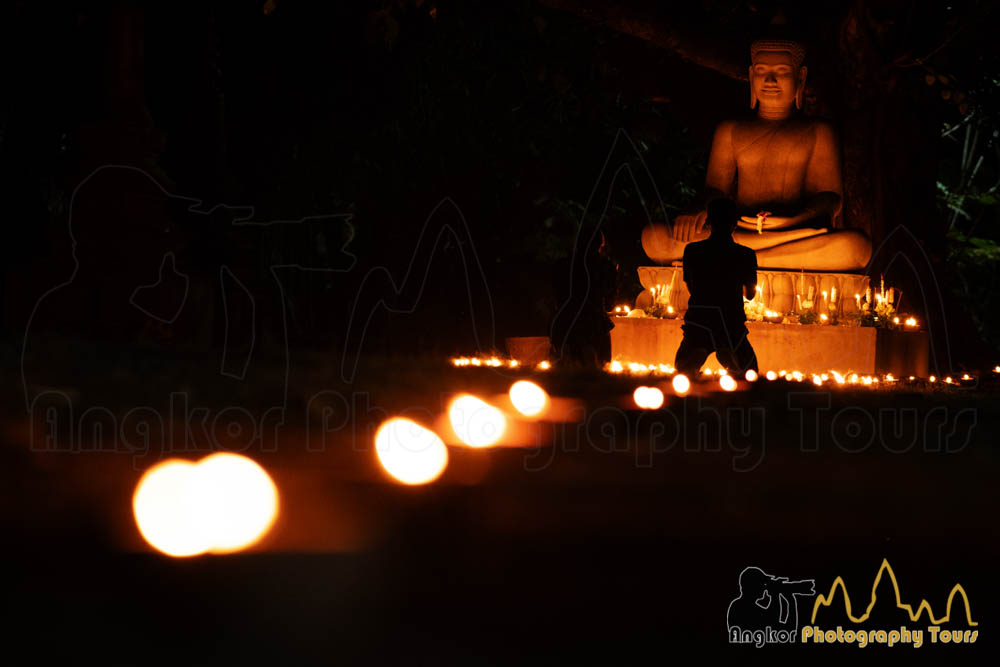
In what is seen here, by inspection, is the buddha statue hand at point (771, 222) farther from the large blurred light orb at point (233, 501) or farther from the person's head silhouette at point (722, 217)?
the large blurred light orb at point (233, 501)

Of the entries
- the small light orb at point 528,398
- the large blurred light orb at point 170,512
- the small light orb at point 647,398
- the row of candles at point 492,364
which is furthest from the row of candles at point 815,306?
the large blurred light orb at point 170,512

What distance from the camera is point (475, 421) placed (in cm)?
538

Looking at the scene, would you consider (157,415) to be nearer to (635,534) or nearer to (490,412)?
(490,412)

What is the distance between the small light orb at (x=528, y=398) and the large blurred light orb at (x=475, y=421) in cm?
47

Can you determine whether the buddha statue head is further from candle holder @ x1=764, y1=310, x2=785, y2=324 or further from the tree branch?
candle holder @ x1=764, y1=310, x2=785, y2=324

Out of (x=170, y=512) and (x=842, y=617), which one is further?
(x=170, y=512)

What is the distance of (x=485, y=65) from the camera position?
59.0 ft

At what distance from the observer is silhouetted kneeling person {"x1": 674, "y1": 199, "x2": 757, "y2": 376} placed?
845 centimetres

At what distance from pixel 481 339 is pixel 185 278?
10.8m

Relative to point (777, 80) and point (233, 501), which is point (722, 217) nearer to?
point (777, 80)

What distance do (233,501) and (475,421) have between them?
1502 millimetres

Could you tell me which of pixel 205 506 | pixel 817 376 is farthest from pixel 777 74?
pixel 205 506

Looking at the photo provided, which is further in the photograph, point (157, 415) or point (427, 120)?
point (427, 120)

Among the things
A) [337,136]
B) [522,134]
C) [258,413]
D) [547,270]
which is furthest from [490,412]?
[547,270]
